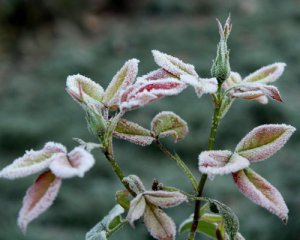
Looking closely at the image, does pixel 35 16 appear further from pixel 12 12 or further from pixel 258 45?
pixel 258 45

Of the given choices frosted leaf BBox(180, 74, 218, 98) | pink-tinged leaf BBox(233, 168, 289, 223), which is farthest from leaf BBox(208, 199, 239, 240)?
frosted leaf BBox(180, 74, 218, 98)

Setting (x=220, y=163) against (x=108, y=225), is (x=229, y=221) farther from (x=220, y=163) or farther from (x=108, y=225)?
(x=108, y=225)

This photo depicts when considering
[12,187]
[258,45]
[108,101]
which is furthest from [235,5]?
[108,101]

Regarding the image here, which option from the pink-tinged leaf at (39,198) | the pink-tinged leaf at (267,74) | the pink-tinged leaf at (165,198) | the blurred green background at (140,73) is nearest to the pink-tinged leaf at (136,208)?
the pink-tinged leaf at (165,198)

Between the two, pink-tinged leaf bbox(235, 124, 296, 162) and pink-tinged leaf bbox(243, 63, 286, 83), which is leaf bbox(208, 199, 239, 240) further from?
pink-tinged leaf bbox(243, 63, 286, 83)

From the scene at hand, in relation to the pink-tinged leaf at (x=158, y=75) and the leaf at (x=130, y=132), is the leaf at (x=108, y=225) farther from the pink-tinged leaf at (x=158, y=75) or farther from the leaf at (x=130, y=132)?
the pink-tinged leaf at (x=158, y=75)

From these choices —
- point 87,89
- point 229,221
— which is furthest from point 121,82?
point 229,221
